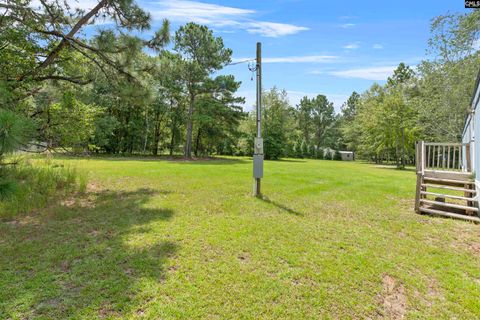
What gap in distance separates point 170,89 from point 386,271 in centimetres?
2074

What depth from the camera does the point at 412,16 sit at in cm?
781

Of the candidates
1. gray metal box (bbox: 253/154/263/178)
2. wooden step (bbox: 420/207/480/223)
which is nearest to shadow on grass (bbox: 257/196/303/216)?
gray metal box (bbox: 253/154/263/178)

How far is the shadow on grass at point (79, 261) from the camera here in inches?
88.3

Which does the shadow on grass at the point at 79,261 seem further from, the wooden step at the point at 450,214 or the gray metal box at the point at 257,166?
the wooden step at the point at 450,214

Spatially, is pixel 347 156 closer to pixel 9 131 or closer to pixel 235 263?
pixel 235 263

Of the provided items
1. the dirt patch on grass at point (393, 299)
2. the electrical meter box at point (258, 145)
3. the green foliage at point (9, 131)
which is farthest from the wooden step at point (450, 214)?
the green foliage at point (9, 131)

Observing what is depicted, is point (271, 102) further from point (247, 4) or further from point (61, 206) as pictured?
point (61, 206)

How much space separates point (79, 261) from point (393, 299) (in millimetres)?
3470

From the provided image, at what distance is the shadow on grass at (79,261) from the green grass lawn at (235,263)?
1cm

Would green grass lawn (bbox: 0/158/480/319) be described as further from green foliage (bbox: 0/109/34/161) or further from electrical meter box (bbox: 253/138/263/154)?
electrical meter box (bbox: 253/138/263/154)

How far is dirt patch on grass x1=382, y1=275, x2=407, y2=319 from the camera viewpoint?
228 centimetres

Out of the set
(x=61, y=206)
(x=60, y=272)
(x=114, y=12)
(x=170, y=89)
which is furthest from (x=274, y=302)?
(x=170, y=89)

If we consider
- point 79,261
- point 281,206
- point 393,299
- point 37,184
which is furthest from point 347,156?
point 79,261

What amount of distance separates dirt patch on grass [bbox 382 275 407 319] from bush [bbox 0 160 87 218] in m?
5.36
